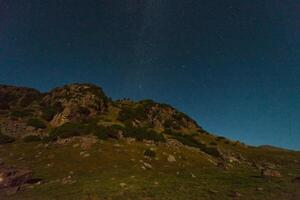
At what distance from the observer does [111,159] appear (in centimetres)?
3572

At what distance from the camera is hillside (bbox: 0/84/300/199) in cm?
2169

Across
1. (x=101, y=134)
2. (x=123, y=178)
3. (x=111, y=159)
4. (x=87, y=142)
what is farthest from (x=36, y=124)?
(x=123, y=178)

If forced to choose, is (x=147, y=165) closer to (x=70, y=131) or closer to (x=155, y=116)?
(x=70, y=131)

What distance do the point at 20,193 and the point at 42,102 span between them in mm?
47337

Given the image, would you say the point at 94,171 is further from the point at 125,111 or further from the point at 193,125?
the point at 193,125

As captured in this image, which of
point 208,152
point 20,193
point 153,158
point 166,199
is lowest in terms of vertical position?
point 20,193

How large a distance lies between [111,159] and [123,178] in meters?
10.4

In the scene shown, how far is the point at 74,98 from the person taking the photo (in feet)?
208

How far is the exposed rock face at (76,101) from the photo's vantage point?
58.5 m

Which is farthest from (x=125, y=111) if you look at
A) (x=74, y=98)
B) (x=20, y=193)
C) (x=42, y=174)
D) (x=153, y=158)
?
(x=20, y=193)

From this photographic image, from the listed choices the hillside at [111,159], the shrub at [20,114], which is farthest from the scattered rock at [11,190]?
the shrub at [20,114]

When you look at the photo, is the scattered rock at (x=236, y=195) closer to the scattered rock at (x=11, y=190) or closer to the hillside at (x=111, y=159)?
the hillside at (x=111, y=159)

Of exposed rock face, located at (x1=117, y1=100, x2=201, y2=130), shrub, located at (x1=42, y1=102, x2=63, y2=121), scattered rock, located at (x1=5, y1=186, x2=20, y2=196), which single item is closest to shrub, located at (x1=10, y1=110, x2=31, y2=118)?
shrub, located at (x1=42, y1=102, x2=63, y2=121)

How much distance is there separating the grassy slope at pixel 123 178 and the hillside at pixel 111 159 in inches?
2.7
